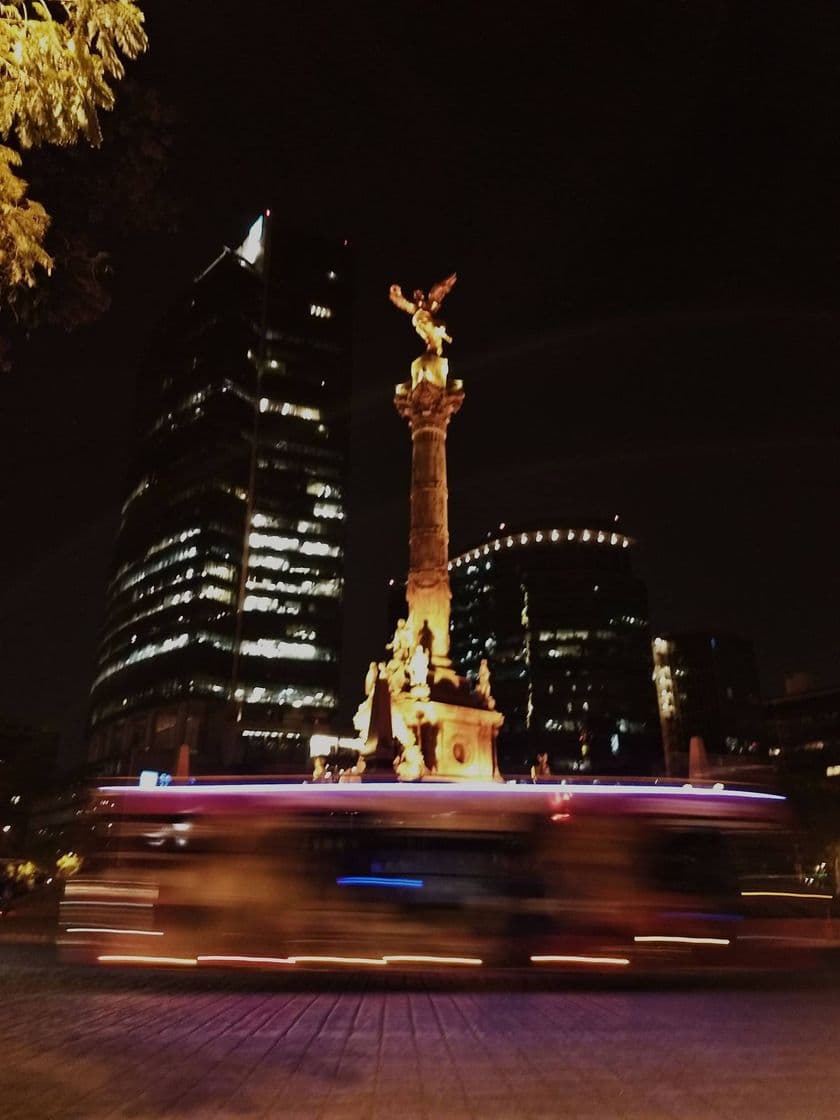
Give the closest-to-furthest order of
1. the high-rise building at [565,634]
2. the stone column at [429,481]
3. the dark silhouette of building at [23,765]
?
the stone column at [429,481] → the dark silhouette of building at [23,765] → the high-rise building at [565,634]

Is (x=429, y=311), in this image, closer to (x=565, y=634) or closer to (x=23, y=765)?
(x=23, y=765)

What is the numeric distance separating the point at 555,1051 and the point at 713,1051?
124cm

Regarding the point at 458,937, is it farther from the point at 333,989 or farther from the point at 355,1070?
→ the point at 355,1070

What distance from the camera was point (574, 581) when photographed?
367ft

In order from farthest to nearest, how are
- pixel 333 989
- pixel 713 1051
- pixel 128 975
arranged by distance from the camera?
pixel 128 975, pixel 333 989, pixel 713 1051

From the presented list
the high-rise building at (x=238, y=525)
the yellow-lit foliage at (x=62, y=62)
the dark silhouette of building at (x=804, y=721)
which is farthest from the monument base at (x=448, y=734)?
the dark silhouette of building at (x=804, y=721)

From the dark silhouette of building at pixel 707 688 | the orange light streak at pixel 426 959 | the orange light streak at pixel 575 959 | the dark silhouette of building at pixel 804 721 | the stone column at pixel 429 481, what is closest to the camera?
the orange light streak at pixel 426 959

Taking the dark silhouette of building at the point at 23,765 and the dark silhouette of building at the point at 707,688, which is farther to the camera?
the dark silhouette of building at the point at 707,688

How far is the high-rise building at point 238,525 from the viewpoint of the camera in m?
87.8

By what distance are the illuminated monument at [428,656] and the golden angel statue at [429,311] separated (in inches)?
1.6

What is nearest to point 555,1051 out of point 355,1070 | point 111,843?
point 355,1070

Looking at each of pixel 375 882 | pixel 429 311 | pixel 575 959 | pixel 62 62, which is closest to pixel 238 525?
pixel 429 311

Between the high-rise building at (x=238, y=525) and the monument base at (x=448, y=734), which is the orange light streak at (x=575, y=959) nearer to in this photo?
the monument base at (x=448, y=734)

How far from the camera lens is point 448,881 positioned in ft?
34.8
